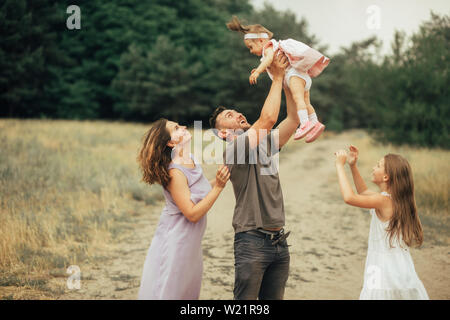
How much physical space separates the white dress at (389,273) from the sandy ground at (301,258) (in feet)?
6.63

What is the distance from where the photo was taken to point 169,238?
107 inches

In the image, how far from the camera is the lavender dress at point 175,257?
267 centimetres

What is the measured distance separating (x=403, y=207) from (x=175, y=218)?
1732 millimetres

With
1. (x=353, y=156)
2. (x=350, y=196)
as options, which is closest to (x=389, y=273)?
(x=350, y=196)

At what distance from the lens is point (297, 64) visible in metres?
3.18

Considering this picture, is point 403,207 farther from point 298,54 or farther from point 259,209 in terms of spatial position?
point 298,54

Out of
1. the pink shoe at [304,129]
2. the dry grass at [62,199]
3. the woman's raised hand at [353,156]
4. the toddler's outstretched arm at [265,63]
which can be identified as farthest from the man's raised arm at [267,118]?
the dry grass at [62,199]

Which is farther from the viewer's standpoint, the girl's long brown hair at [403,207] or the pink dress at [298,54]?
the pink dress at [298,54]

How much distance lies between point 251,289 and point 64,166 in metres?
9.72

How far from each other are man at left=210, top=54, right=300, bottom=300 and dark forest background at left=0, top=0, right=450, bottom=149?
1781 cm

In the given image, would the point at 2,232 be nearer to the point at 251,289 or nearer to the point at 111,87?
the point at 251,289

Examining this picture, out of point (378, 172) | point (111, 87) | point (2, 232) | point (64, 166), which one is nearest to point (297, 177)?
point (64, 166)

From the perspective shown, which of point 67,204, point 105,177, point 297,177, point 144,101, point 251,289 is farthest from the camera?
point 144,101

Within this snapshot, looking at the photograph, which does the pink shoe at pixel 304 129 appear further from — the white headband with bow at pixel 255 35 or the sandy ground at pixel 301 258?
the sandy ground at pixel 301 258
